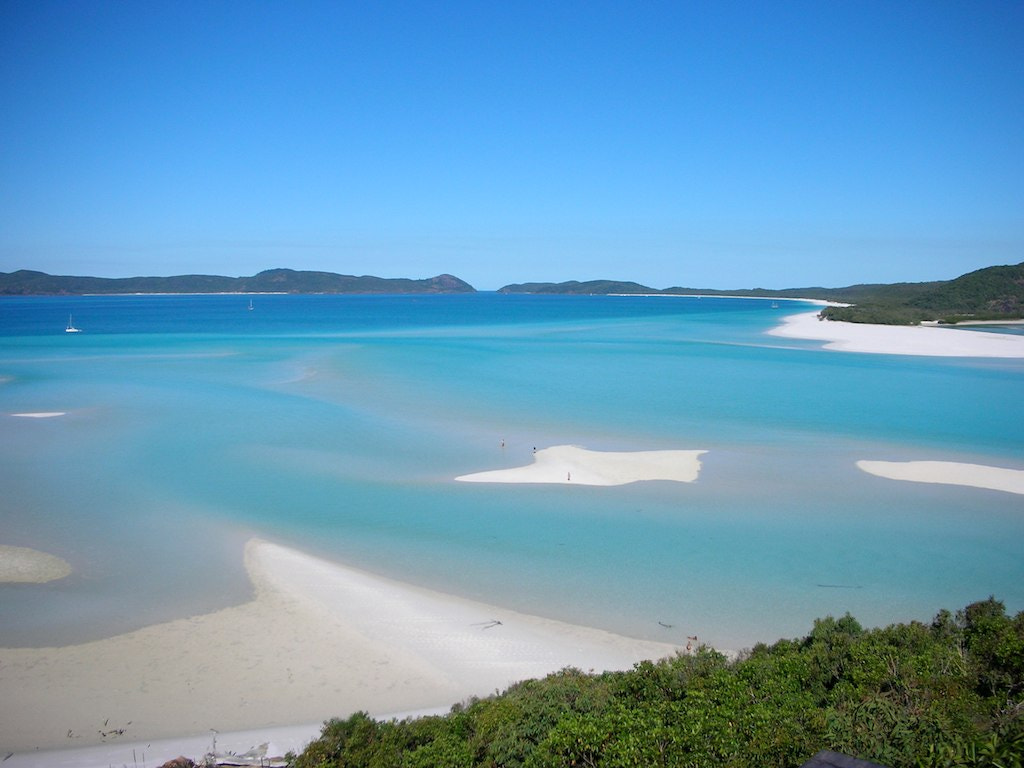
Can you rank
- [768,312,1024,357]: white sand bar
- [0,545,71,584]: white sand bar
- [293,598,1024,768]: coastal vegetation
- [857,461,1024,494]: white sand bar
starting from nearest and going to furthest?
[293,598,1024,768]: coastal vegetation < [0,545,71,584]: white sand bar < [857,461,1024,494]: white sand bar < [768,312,1024,357]: white sand bar

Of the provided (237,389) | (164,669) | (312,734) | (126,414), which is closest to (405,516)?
(164,669)

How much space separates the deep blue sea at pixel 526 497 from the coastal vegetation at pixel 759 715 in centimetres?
256

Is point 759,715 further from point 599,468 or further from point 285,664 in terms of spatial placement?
point 599,468

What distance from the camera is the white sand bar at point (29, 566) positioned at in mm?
10969

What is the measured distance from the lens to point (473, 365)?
3881cm

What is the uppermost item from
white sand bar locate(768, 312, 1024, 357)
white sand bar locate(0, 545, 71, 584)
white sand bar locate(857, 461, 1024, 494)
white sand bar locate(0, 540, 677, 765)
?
white sand bar locate(768, 312, 1024, 357)

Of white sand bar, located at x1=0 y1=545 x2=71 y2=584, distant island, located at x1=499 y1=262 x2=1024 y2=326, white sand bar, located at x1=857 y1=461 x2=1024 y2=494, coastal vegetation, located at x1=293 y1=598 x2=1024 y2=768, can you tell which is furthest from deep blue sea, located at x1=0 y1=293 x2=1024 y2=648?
distant island, located at x1=499 y1=262 x2=1024 y2=326

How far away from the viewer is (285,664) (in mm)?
8445

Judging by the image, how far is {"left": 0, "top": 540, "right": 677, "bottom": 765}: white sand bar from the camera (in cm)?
736

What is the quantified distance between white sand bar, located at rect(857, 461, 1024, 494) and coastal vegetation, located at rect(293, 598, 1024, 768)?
10.2 meters

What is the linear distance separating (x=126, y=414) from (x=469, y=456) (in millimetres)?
14517

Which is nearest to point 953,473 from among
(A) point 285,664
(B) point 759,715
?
(B) point 759,715

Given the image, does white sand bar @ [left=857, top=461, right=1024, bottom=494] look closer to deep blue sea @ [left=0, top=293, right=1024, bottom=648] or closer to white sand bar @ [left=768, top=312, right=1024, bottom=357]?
deep blue sea @ [left=0, top=293, right=1024, bottom=648]

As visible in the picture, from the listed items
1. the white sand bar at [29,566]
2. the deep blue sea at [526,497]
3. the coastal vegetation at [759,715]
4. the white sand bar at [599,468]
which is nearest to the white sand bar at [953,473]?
the deep blue sea at [526,497]
